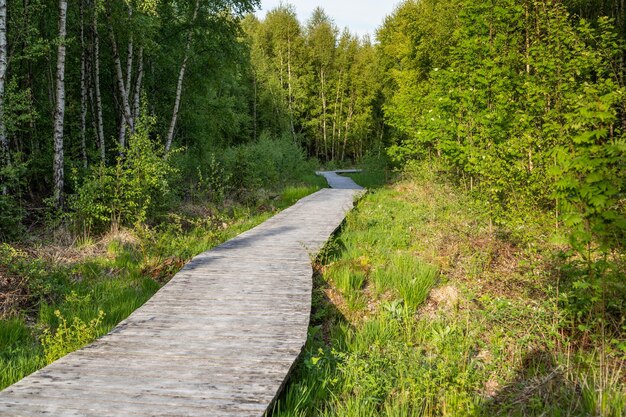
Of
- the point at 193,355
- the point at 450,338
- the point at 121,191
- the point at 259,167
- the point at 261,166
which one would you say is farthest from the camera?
the point at 261,166

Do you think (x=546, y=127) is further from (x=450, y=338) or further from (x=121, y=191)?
(x=121, y=191)

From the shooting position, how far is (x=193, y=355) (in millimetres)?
3309

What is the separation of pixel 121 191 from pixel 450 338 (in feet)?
21.7

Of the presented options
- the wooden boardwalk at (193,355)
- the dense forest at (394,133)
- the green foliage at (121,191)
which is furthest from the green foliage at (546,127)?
the green foliage at (121,191)

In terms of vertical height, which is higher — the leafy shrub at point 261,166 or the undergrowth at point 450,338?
the leafy shrub at point 261,166

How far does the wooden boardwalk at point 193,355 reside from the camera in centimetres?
260

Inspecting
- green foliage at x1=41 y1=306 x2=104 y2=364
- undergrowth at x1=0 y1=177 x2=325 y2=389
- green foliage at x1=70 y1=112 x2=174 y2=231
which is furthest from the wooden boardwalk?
green foliage at x1=70 y1=112 x2=174 y2=231

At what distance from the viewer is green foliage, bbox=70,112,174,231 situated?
25.1 feet

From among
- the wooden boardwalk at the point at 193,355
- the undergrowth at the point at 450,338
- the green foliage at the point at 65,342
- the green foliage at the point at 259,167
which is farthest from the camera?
the green foliage at the point at 259,167

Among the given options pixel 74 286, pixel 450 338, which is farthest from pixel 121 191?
pixel 450 338

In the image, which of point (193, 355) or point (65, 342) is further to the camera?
point (65, 342)

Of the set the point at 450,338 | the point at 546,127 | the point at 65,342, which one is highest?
the point at 546,127

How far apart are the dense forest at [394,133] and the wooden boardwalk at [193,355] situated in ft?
1.89

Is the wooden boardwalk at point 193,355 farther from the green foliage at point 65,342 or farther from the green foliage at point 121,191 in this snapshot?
the green foliage at point 121,191
